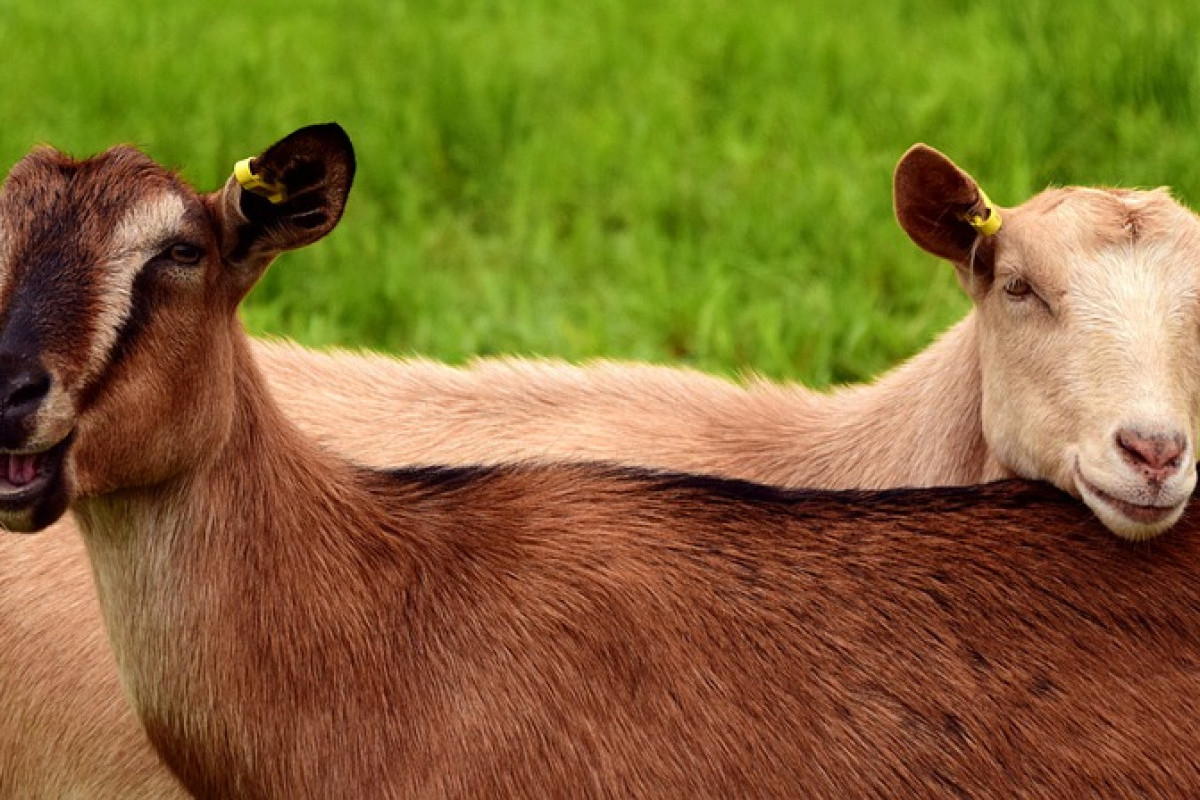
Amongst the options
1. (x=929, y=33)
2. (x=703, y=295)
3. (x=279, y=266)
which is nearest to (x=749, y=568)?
(x=703, y=295)

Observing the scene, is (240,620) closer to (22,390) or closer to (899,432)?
(22,390)

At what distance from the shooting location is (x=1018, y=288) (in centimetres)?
454

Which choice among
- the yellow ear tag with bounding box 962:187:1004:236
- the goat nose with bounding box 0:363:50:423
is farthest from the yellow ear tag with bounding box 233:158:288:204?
the yellow ear tag with bounding box 962:187:1004:236

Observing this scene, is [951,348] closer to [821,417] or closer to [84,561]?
[821,417]

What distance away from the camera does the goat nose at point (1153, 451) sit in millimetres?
3969

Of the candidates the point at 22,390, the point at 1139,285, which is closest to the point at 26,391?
the point at 22,390

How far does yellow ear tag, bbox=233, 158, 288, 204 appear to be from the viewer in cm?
357

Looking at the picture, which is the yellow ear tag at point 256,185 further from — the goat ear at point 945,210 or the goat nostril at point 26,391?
the goat ear at point 945,210

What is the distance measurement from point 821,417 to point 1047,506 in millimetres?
1252

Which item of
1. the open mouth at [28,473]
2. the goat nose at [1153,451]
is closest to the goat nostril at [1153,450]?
the goat nose at [1153,451]

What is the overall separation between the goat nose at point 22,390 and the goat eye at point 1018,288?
221cm

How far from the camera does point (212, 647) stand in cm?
374

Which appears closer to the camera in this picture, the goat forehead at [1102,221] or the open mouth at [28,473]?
the open mouth at [28,473]

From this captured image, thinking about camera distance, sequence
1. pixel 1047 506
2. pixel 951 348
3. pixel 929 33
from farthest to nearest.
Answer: pixel 929 33, pixel 951 348, pixel 1047 506
